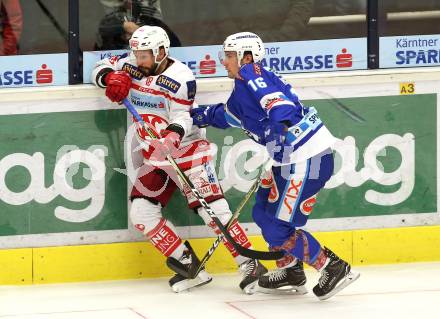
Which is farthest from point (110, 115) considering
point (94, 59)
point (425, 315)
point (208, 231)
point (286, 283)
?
point (425, 315)

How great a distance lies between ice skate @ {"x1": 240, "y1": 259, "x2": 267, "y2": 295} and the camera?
6.91 m

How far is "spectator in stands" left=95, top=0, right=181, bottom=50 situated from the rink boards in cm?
33

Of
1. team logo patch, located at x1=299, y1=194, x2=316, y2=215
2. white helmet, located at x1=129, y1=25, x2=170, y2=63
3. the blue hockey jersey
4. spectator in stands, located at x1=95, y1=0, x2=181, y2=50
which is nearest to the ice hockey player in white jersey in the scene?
white helmet, located at x1=129, y1=25, x2=170, y2=63

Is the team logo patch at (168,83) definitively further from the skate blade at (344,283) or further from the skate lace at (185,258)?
the skate blade at (344,283)

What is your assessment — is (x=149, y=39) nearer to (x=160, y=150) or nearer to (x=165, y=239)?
(x=160, y=150)

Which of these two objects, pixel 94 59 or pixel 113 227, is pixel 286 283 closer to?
pixel 113 227

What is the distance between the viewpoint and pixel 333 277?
6.68 metres

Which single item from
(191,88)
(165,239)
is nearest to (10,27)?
(191,88)

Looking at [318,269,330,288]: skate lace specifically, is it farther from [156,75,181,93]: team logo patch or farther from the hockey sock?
[156,75,181,93]: team logo patch

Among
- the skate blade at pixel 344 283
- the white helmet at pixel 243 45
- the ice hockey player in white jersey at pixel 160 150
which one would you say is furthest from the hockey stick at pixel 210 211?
the white helmet at pixel 243 45

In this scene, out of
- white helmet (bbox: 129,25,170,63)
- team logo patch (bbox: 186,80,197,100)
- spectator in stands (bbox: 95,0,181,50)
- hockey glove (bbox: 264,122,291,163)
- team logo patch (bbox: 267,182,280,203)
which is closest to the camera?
hockey glove (bbox: 264,122,291,163)

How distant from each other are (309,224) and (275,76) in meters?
1.15

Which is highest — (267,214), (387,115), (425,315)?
(387,115)

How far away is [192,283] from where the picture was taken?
6984 millimetres
